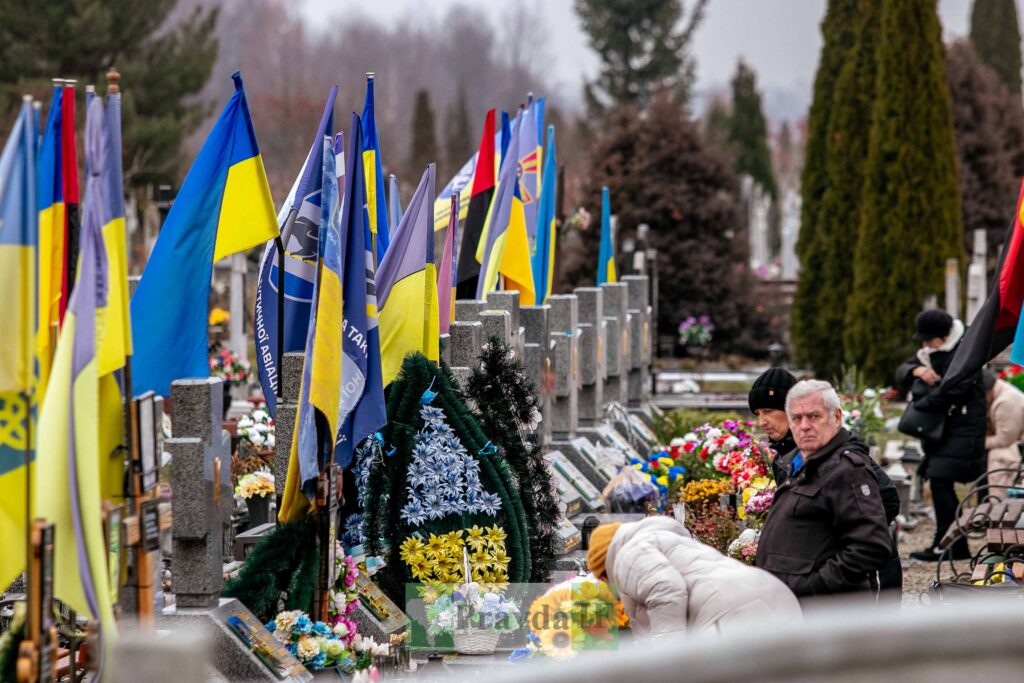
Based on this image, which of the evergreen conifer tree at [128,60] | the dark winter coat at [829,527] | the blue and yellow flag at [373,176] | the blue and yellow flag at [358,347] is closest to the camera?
the dark winter coat at [829,527]

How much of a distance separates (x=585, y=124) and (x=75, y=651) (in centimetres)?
5054

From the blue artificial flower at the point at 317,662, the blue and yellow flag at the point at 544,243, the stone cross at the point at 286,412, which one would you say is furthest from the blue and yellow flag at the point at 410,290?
the blue and yellow flag at the point at 544,243

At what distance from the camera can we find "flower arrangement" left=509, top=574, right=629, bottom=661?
254 inches

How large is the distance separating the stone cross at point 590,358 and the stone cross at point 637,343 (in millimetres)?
2484

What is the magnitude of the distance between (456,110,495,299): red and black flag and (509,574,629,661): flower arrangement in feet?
18.8

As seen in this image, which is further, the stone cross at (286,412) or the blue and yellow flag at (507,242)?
the blue and yellow flag at (507,242)

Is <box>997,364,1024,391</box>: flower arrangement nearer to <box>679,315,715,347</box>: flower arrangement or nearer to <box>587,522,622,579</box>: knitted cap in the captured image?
<box>587,522,622,579</box>: knitted cap

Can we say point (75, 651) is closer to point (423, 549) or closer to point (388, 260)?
point (423, 549)

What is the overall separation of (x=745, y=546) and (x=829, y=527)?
2.68 m

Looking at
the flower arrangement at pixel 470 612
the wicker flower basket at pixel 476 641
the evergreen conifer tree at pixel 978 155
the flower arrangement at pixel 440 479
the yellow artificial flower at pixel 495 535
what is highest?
the evergreen conifer tree at pixel 978 155

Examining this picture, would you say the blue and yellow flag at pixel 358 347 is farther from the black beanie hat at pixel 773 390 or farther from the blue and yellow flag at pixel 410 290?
the black beanie hat at pixel 773 390

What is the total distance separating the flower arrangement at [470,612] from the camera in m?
8.10

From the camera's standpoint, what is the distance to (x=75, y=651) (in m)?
6.37

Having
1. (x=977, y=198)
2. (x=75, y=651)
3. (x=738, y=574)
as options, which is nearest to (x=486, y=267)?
(x=75, y=651)
